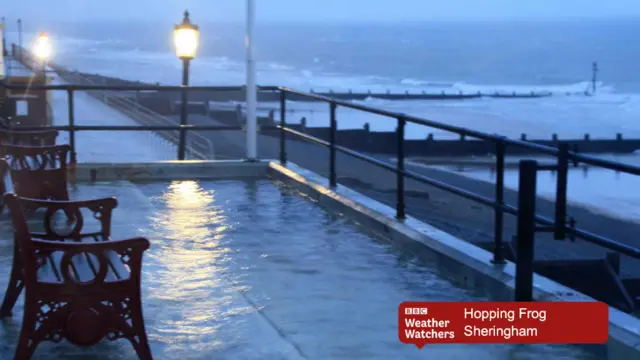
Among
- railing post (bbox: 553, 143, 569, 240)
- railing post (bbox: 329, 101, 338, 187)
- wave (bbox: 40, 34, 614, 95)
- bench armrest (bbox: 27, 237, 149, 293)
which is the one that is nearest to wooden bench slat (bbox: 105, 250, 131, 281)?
bench armrest (bbox: 27, 237, 149, 293)

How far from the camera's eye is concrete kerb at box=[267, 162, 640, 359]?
14.4 feet

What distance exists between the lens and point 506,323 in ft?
15.5

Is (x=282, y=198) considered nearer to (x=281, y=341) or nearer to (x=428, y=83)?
(x=281, y=341)

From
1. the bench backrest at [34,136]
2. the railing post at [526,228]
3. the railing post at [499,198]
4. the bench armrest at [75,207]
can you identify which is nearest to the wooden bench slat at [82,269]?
the bench armrest at [75,207]

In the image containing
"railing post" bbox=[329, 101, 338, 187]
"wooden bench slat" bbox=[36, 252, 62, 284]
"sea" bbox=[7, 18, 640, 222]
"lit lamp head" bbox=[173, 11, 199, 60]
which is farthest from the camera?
"sea" bbox=[7, 18, 640, 222]

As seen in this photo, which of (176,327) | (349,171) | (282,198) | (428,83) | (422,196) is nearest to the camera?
(176,327)

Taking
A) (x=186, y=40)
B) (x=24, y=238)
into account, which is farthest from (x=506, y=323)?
(x=186, y=40)

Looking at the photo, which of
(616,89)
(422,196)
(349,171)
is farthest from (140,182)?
(616,89)

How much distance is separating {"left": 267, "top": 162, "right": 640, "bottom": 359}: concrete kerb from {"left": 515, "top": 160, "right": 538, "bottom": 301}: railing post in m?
0.09

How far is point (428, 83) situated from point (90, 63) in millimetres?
49319

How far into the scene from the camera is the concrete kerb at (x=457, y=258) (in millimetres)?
4387

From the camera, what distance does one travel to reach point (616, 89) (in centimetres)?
9550

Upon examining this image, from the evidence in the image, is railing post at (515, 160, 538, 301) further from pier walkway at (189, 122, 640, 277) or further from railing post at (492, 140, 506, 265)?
pier walkway at (189, 122, 640, 277)

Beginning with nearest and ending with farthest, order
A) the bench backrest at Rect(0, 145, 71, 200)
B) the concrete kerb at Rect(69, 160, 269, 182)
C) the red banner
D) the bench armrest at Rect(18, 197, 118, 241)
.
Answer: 1. the red banner
2. the bench armrest at Rect(18, 197, 118, 241)
3. the bench backrest at Rect(0, 145, 71, 200)
4. the concrete kerb at Rect(69, 160, 269, 182)
